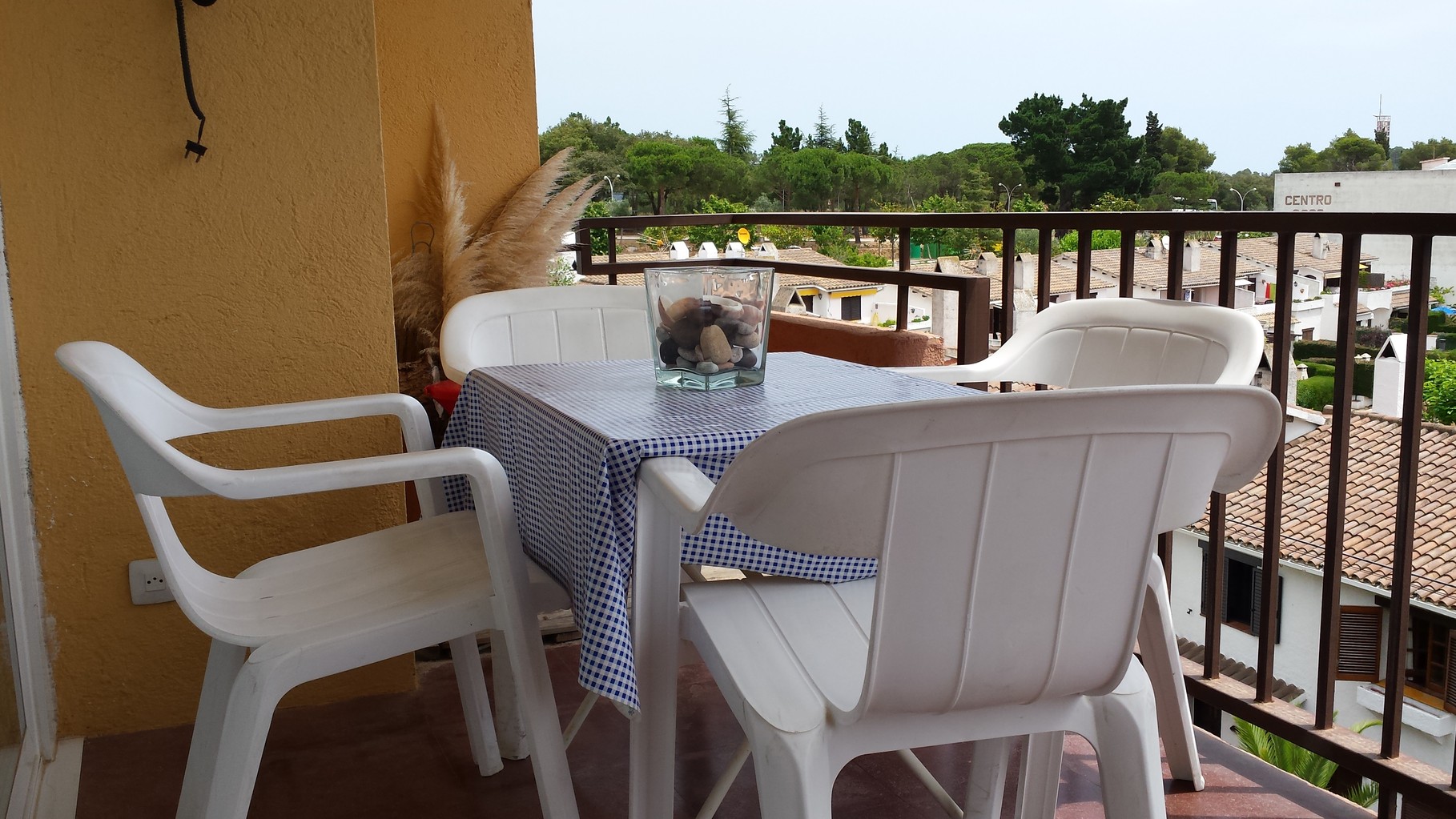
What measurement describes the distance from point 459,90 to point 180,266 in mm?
1761

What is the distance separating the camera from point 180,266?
1.97m

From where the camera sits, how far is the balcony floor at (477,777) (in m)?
1.73

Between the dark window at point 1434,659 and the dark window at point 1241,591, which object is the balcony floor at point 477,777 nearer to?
the dark window at point 1434,659

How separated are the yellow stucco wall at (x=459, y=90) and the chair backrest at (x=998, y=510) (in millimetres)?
2927

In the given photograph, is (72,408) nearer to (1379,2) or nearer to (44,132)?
(44,132)

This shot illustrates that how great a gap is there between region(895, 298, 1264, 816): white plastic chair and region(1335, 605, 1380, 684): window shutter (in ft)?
41.1

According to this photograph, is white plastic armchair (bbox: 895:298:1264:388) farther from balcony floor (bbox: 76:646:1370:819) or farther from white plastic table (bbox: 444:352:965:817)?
balcony floor (bbox: 76:646:1370:819)

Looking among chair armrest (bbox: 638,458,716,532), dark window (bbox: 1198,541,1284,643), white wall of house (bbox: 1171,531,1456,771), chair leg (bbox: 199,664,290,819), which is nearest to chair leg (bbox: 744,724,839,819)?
chair armrest (bbox: 638,458,716,532)

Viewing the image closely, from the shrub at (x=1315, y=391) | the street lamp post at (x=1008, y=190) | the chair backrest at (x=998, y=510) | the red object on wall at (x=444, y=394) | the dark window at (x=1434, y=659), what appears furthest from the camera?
the street lamp post at (x=1008, y=190)

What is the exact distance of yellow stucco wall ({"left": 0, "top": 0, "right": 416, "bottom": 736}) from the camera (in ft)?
6.12

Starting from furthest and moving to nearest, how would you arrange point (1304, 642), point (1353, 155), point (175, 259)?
point (1353, 155) → point (1304, 642) → point (175, 259)

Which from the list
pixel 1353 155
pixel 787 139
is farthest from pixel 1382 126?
pixel 787 139

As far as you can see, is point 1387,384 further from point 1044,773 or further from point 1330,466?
point 1044,773

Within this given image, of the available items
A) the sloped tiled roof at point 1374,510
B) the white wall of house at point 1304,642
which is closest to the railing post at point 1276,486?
the white wall of house at point 1304,642
